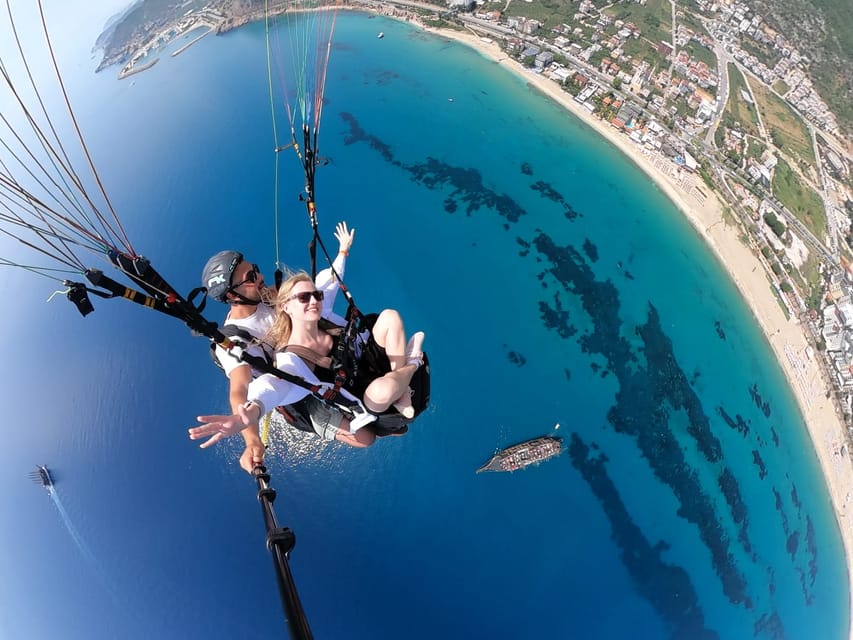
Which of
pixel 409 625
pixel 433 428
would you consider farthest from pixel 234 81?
pixel 409 625

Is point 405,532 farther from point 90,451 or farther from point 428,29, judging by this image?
point 428,29

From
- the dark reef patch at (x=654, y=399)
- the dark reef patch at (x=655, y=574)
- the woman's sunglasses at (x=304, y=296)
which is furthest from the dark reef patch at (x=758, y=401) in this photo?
the woman's sunglasses at (x=304, y=296)

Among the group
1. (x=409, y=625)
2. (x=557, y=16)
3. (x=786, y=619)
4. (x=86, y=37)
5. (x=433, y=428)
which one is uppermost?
(x=557, y=16)

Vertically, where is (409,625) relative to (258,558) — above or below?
below

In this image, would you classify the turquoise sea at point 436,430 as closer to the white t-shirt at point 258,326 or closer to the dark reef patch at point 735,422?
the dark reef patch at point 735,422

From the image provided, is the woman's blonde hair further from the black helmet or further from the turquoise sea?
the turquoise sea

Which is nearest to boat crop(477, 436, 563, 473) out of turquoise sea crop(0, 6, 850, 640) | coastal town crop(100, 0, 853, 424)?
turquoise sea crop(0, 6, 850, 640)

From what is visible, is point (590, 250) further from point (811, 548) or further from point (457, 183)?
point (811, 548)

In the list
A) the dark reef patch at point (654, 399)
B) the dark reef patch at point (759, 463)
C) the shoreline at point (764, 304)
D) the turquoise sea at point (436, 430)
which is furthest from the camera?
the shoreline at point (764, 304)
